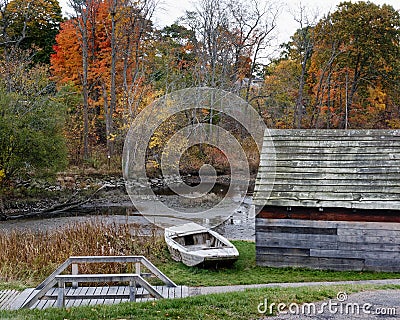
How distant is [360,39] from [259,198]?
2406cm

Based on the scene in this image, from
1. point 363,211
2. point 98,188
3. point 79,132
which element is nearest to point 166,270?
point 363,211

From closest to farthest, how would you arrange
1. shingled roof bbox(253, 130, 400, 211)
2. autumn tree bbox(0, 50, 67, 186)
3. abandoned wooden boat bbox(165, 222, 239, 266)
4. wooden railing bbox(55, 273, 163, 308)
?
wooden railing bbox(55, 273, 163, 308) → abandoned wooden boat bbox(165, 222, 239, 266) → shingled roof bbox(253, 130, 400, 211) → autumn tree bbox(0, 50, 67, 186)

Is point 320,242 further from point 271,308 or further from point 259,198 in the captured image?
point 271,308

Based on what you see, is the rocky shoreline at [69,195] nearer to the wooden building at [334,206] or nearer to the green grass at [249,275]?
the green grass at [249,275]

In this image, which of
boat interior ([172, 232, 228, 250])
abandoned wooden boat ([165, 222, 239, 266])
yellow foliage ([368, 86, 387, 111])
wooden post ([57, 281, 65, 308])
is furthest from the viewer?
yellow foliage ([368, 86, 387, 111])

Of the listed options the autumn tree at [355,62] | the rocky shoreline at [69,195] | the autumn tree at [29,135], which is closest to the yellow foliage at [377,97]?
the autumn tree at [355,62]

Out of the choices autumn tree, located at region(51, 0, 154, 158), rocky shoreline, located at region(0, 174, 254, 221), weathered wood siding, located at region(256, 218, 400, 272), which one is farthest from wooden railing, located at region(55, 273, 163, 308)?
autumn tree, located at region(51, 0, 154, 158)

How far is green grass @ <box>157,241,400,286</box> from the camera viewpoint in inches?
440

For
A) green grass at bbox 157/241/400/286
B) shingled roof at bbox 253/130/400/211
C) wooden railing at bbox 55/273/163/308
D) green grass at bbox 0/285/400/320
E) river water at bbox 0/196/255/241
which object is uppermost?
shingled roof at bbox 253/130/400/211

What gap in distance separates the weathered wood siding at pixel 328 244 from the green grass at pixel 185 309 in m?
4.13

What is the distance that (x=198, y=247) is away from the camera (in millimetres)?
13344

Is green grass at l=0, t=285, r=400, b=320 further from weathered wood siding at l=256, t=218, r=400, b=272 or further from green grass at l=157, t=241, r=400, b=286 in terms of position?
weathered wood siding at l=256, t=218, r=400, b=272

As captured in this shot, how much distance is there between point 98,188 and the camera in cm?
2728

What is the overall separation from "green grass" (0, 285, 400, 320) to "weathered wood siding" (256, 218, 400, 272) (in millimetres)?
4131
